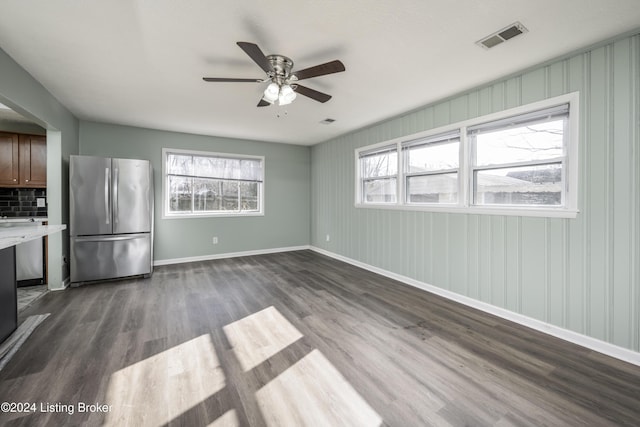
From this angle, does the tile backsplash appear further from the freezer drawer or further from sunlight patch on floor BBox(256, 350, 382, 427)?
sunlight patch on floor BBox(256, 350, 382, 427)

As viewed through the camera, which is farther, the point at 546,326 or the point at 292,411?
the point at 546,326

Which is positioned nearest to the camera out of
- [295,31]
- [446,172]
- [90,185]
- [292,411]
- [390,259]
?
[292,411]

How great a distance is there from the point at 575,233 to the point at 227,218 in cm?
535

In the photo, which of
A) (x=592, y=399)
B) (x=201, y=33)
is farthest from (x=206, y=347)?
(x=592, y=399)

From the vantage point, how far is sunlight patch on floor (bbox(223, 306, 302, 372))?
7.02 feet

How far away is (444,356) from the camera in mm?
2137

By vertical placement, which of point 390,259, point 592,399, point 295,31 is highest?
point 295,31

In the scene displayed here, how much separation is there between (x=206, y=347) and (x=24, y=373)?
3.88ft

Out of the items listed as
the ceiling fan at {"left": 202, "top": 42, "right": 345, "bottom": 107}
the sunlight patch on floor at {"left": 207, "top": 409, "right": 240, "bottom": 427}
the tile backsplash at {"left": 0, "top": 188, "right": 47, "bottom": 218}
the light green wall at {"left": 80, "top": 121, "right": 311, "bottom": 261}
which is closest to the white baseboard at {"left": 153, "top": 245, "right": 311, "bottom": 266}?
the light green wall at {"left": 80, "top": 121, "right": 311, "bottom": 261}

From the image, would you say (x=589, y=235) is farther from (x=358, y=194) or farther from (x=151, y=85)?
(x=151, y=85)

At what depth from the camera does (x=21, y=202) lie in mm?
4375

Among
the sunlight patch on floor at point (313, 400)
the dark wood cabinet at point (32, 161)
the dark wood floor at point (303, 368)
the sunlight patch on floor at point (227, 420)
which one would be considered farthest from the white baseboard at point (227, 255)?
the sunlight patch on floor at point (227, 420)

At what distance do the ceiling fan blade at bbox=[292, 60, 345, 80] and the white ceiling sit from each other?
242 mm

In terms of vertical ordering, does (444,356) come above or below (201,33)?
below
